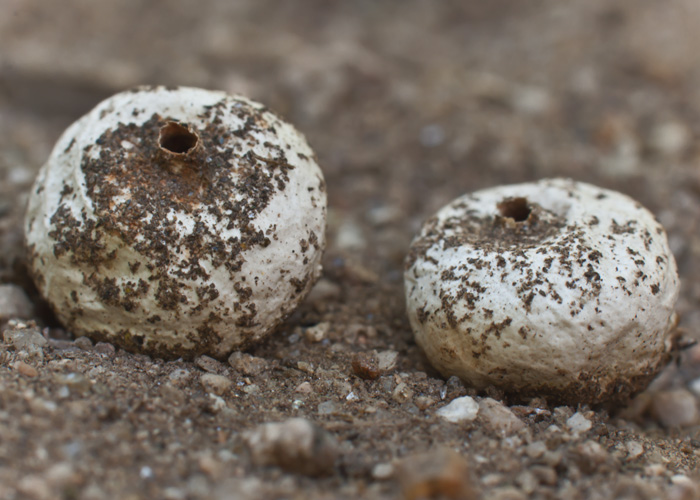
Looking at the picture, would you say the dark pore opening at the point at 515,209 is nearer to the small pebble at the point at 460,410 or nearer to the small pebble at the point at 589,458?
the small pebble at the point at 460,410

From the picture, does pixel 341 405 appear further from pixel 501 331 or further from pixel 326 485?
pixel 501 331

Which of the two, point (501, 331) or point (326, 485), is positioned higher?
point (501, 331)

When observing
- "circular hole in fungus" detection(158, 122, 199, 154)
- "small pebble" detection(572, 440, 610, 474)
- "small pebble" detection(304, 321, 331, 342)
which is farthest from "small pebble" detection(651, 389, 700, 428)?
"circular hole in fungus" detection(158, 122, 199, 154)

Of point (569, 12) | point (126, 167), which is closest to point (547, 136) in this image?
point (569, 12)

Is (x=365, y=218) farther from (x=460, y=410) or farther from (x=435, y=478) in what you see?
(x=435, y=478)

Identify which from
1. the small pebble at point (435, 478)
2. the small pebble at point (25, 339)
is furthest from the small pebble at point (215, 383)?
the small pebble at point (435, 478)
